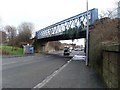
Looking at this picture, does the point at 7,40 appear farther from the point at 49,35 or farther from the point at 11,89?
the point at 11,89

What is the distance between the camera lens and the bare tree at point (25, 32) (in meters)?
122

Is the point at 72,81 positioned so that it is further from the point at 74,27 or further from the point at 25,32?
the point at 25,32

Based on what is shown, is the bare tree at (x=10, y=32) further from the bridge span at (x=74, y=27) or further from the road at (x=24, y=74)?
the road at (x=24, y=74)

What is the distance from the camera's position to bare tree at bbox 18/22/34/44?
12200 centimetres

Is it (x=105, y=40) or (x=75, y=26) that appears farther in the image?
(x=75, y=26)

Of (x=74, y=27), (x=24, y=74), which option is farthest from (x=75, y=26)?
(x=24, y=74)

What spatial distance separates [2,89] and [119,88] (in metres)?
5.39

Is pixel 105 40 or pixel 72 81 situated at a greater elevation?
pixel 105 40

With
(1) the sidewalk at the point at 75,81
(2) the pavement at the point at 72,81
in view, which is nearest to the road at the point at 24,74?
(2) the pavement at the point at 72,81

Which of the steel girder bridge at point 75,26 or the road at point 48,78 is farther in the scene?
the steel girder bridge at point 75,26

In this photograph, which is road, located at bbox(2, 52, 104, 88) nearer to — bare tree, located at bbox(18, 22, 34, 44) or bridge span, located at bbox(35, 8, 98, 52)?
bridge span, located at bbox(35, 8, 98, 52)

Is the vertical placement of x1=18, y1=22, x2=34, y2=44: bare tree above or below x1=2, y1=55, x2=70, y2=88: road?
above

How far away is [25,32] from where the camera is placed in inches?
4875

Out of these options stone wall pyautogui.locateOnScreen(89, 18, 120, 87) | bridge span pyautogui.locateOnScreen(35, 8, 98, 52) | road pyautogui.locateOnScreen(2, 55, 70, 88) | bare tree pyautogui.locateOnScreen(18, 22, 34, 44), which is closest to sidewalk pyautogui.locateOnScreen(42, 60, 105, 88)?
stone wall pyautogui.locateOnScreen(89, 18, 120, 87)
